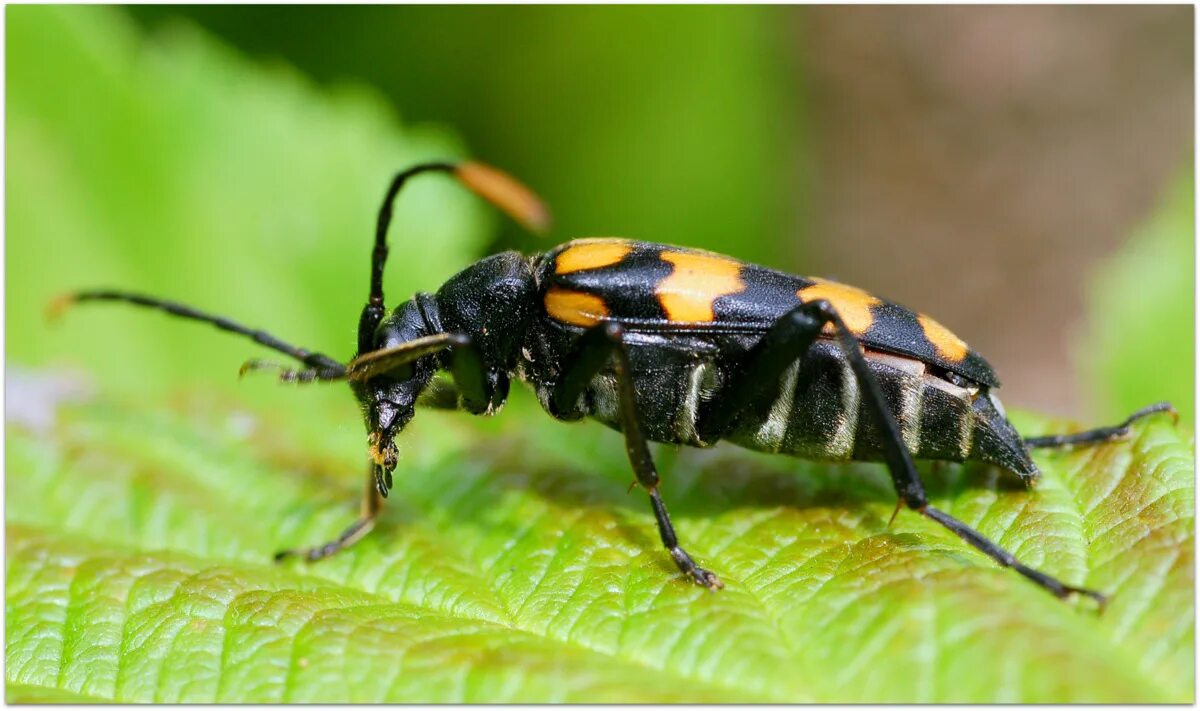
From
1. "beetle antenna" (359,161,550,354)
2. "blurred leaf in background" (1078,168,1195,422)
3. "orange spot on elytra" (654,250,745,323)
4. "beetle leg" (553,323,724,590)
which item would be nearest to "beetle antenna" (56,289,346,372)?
"beetle antenna" (359,161,550,354)

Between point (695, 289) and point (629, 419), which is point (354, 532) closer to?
point (629, 419)

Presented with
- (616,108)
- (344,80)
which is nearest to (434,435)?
(344,80)

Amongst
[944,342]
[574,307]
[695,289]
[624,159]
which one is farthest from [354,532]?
[624,159]

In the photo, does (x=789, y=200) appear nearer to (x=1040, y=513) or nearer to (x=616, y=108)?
(x=616, y=108)

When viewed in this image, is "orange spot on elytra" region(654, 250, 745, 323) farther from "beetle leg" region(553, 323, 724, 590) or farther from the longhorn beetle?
"beetle leg" region(553, 323, 724, 590)

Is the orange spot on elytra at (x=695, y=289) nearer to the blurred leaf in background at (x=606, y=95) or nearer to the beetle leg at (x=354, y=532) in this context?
the beetle leg at (x=354, y=532)

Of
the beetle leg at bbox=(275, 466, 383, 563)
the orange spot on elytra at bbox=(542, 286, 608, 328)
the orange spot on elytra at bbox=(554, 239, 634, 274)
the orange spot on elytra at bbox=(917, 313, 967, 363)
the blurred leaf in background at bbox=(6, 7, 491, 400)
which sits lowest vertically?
the beetle leg at bbox=(275, 466, 383, 563)

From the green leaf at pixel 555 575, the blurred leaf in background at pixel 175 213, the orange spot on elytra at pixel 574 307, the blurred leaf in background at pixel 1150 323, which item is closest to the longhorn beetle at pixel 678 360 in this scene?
the orange spot on elytra at pixel 574 307
